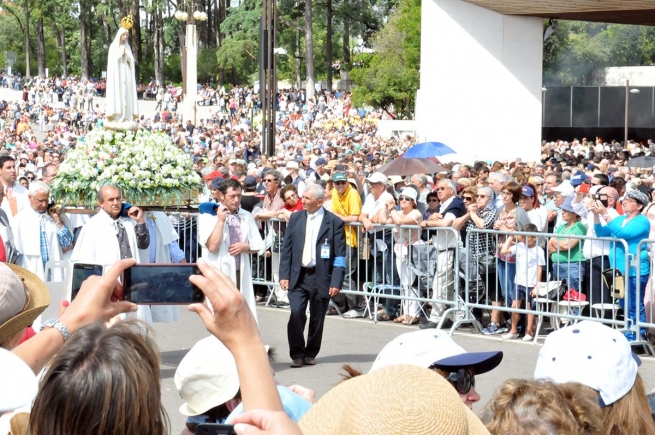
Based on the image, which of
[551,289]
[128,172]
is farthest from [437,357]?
[551,289]

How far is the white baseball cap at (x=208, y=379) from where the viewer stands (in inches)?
138

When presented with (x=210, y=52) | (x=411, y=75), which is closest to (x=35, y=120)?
(x=411, y=75)

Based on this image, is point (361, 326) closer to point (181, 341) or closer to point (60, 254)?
point (181, 341)

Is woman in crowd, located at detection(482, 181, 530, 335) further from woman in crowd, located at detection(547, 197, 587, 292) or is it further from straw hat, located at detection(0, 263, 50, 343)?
straw hat, located at detection(0, 263, 50, 343)

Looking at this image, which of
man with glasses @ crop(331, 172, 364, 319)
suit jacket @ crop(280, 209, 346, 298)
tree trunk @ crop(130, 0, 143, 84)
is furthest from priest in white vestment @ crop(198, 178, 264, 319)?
tree trunk @ crop(130, 0, 143, 84)

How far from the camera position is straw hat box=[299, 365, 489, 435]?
197cm

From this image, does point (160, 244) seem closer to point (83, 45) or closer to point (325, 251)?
point (325, 251)

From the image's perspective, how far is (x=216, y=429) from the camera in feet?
7.50

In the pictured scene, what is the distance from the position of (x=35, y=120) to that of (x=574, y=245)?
5362 cm

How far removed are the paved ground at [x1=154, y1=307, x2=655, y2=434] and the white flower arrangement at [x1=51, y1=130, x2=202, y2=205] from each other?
5.35ft

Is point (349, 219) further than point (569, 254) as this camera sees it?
Yes

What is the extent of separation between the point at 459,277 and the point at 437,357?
26.1 feet

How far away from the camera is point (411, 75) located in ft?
181

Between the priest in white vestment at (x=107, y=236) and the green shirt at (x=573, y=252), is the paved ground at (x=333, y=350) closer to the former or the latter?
the green shirt at (x=573, y=252)
